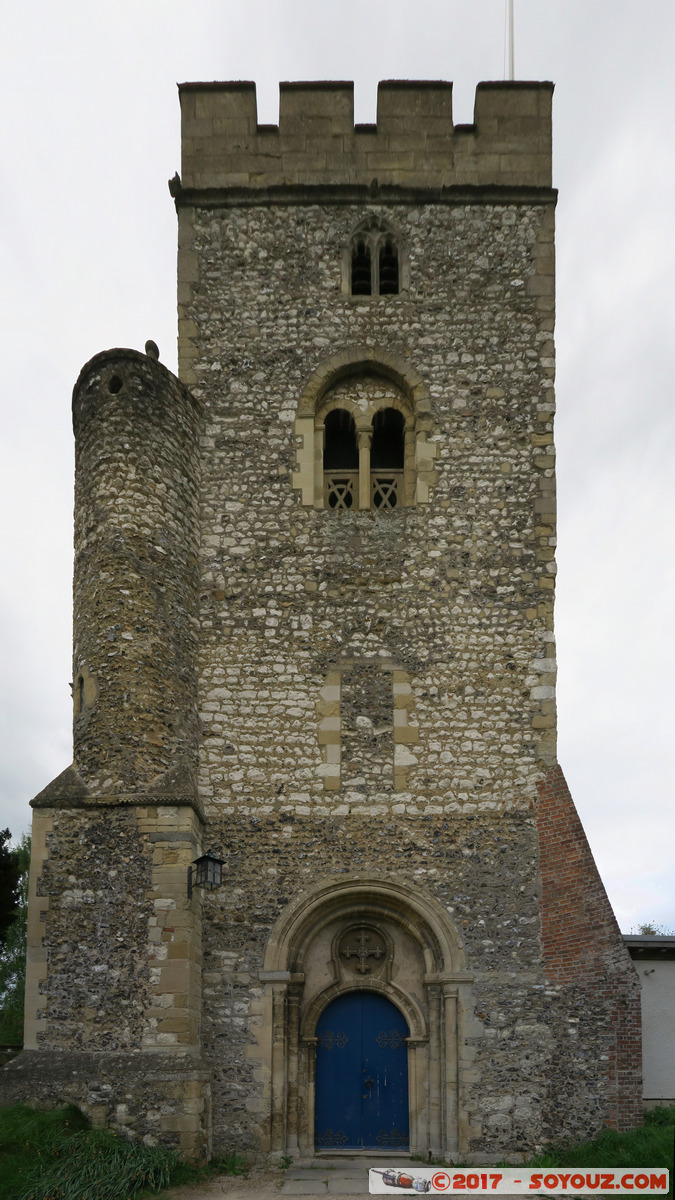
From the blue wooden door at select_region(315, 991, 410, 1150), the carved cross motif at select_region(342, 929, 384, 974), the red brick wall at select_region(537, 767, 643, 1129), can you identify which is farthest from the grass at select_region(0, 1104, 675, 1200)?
the carved cross motif at select_region(342, 929, 384, 974)

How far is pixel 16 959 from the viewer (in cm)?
2327

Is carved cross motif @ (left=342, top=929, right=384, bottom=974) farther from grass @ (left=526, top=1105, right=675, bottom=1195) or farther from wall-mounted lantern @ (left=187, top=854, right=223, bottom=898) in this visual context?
grass @ (left=526, top=1105, right=675, bottom=1195)

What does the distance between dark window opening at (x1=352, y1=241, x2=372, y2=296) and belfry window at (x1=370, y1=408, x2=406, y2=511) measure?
1579 millimetres

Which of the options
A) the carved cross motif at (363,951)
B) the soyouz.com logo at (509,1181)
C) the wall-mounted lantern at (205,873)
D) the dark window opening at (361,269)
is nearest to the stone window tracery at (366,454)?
the dark window opening at (361,269)

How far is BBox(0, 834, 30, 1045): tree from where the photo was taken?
20.2 metres

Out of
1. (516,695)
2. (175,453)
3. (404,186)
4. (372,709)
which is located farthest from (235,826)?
(404,186)

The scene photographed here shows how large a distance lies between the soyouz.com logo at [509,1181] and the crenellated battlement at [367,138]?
1074 cm

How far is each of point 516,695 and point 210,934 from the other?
4.12 m

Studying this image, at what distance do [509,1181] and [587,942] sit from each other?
2358 millimetres

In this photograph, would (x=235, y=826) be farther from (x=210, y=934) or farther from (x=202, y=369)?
(x=202, y=369)

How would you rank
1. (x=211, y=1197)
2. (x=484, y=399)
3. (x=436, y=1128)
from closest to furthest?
1. (x=211, y=1197)
2. (x=436, y=1128)
3. (x=484, y=399)

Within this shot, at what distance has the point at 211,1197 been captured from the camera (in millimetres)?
9008

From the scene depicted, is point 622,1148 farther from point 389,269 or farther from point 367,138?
point 367,138

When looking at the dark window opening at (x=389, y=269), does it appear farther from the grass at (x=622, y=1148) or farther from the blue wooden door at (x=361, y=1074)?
the grass at (x=622, y=1148)
